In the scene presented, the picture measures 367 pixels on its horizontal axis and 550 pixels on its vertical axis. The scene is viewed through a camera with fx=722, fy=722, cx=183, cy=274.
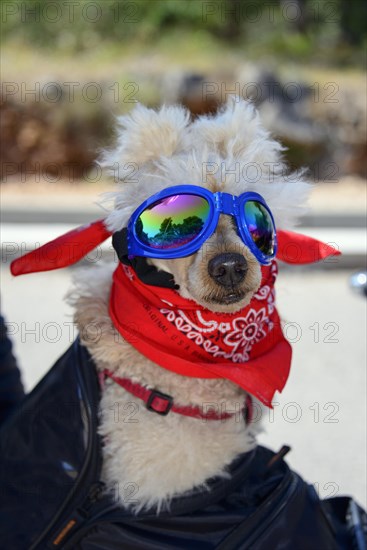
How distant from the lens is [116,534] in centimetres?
161

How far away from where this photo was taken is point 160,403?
164 cm

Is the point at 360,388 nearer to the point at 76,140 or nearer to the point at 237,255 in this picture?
the point at 237,255

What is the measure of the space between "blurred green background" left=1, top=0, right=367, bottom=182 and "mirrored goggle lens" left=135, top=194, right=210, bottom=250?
22.2 feet

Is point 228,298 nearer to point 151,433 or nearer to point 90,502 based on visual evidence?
point 151,433

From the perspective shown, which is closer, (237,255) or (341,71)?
(237,255)

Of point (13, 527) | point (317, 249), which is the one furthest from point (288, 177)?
point (13, 527)

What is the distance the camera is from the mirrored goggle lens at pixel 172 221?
1.57 meters

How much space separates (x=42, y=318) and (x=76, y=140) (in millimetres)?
5634

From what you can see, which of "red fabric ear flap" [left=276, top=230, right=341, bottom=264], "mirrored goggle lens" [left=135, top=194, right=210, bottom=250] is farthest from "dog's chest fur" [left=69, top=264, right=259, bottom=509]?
"red fabric ear flap" [left=276, top=230, right=341, bottom=264]

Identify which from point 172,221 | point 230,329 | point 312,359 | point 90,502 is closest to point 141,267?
point 172,221

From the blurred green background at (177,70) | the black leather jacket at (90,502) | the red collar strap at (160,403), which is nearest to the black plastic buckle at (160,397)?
the red collar strap at (160,403)

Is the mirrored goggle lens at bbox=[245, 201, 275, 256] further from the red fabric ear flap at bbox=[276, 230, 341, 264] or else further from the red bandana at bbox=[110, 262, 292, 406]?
the red fabric ear flap at bbox=[276, 230, 341, 264]

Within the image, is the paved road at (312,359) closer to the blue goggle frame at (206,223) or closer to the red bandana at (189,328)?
the red bandana at (189,328)

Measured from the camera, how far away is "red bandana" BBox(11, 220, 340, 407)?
163 centimetres
